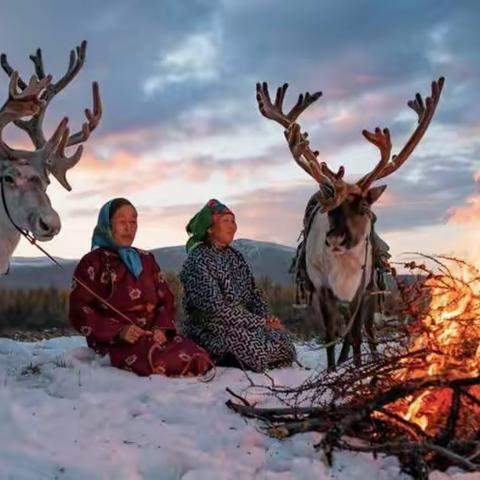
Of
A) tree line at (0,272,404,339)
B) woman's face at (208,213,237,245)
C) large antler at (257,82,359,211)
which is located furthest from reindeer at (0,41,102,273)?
tree line at (0,272,404,339)

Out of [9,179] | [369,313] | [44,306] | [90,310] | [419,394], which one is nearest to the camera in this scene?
[419,394]

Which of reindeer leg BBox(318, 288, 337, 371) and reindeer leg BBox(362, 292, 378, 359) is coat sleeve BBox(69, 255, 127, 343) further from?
reindeer leg BBox(362, 292, 378, 359)

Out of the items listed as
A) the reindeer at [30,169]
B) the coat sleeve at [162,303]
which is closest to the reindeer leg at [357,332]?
the coat sleeve at [162,303]

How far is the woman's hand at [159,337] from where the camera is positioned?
19.5 ft

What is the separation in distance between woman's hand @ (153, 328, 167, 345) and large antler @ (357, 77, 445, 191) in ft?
6.89

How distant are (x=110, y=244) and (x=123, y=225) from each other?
0.18m

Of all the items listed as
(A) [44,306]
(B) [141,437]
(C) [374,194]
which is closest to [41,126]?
(C) [374,194]

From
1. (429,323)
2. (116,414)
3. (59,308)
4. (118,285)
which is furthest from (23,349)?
(59,308)

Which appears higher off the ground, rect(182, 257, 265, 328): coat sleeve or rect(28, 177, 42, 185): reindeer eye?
rect(28, 177, 42, 185): reindeer eye

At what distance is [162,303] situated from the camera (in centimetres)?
629

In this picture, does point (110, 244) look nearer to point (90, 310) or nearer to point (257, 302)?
point (90, 310)

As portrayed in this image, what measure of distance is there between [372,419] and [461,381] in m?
0.53

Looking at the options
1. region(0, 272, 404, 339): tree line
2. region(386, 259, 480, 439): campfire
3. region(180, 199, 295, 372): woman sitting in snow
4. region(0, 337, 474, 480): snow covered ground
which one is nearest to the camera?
region(0, 337, 474, 480): snow covered ground

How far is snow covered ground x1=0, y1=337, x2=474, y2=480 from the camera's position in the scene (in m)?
3.96
